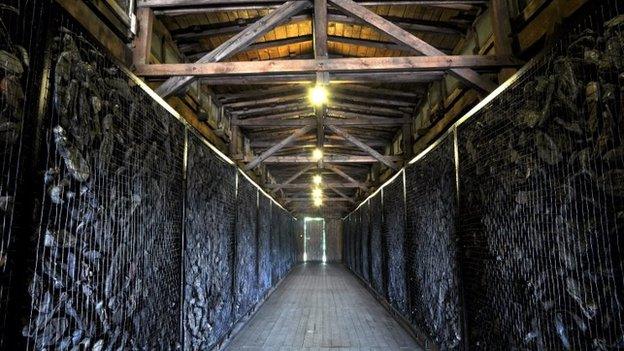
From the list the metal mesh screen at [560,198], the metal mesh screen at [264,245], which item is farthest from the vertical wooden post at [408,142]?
the metal mesh screen at [560,198]

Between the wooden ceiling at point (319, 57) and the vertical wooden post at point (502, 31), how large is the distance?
0.15 m

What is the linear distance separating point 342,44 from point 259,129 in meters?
3.40

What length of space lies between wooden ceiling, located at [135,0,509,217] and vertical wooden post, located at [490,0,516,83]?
6.1 inches

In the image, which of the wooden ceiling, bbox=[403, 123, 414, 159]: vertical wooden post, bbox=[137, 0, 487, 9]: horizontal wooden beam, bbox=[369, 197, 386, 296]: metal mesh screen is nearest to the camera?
the wooden ceiling

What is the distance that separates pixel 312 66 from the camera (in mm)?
3854

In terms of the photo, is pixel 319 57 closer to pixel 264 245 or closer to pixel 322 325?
pixel 322 325

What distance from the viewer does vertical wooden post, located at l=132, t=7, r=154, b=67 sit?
12.3 ft

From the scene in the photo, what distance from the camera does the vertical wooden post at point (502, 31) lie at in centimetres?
351

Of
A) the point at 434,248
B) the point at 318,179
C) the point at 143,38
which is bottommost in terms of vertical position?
the point at 434,248

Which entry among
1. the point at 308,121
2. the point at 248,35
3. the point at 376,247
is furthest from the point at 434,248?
the point at 376,247

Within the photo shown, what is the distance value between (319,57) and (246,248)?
3570mm

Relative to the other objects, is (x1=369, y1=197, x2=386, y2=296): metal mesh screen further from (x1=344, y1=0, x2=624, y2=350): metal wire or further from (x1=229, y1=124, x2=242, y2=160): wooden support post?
(x1=344, y1=0, x2=624, y2=350): metal wire

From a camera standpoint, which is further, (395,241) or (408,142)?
(408,142)

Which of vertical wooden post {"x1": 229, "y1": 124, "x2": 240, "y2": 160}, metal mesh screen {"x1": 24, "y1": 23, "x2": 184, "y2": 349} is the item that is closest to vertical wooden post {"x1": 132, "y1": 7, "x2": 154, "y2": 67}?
metal mesh screen {"x1": 24, "y1": 23, "x2": 184, "y2": 349}
